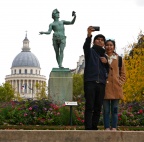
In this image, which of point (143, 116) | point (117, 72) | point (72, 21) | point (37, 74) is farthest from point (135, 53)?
point (37, 74)

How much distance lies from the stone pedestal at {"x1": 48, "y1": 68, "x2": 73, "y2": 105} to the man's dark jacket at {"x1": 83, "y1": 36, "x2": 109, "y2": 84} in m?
11.1

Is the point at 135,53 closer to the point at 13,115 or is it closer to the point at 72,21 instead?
the point at 72,21

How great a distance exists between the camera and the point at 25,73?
168750 millimetres

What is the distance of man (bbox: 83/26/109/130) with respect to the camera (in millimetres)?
8609

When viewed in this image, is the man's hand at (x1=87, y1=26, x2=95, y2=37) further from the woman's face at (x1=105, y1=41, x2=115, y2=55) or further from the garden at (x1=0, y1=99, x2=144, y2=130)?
the garden at (x1=0, y1=99, x2=144, y2=130)

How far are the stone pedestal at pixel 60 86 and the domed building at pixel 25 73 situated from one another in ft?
458

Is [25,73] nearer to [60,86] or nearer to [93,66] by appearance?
[60,86]

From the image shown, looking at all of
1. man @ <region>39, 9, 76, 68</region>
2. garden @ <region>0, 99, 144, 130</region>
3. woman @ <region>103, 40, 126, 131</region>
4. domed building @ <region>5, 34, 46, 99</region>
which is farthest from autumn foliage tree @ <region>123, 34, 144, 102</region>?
domed building @ <region>5, 34, 46, 99</region>

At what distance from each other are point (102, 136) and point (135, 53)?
3305cm

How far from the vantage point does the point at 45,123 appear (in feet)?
55.0

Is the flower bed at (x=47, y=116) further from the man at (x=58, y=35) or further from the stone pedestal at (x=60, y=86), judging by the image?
the man at (x=58, y=35)

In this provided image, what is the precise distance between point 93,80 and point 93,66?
0.29 m

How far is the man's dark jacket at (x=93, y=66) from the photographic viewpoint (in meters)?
8.66

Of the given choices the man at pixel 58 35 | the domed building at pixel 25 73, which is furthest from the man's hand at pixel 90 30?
the domed building at pixel 25 73
